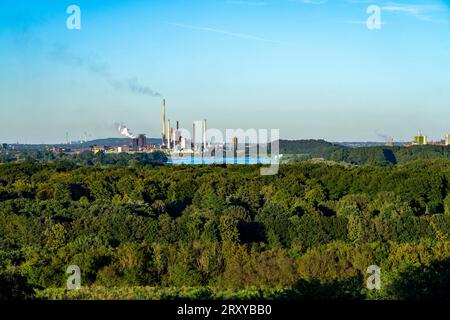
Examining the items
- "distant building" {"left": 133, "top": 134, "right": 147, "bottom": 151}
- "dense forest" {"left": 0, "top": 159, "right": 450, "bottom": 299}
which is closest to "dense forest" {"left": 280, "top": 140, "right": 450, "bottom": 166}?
"distant building" {"left": 133, "top": 134, "right": 147, "bottom": 151}

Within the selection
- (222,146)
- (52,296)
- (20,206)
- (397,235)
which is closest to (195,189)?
(20,206)

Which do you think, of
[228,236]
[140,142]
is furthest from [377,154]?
[228,236]

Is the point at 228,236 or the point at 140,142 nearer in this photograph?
the point at 228,236

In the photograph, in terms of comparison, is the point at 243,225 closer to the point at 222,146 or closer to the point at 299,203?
the point at 299,203

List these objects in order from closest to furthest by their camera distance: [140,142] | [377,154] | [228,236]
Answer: [228,236] < [377,154] < [140,142]

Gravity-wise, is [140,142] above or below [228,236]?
above

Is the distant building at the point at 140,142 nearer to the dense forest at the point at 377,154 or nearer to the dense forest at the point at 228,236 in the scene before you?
the dense forest at the point at 377,154

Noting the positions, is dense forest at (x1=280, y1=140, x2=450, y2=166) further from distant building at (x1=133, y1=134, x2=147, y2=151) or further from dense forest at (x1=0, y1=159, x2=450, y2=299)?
dense forest at (x1=0, y1=159, x2=450, y2=299)

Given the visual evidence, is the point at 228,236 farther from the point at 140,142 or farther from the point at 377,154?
the point at 140,142

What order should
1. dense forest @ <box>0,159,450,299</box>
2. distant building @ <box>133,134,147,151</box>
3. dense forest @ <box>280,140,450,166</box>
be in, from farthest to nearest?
distant building @ <box>133,134,147,151</box>
dense forest @ <box>280,140,450,166</box>
dense forest @ <box>0,159,450,299</box>
